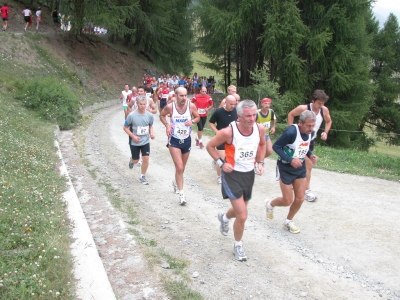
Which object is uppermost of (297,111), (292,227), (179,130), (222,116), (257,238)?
(297,111)

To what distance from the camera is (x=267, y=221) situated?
679 cm

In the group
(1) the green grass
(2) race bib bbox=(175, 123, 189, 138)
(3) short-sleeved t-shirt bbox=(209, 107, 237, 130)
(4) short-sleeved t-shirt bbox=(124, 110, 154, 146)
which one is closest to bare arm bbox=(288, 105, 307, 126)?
(3) short-sleeved t-shirt bbox=(209, 107, 237, 130)

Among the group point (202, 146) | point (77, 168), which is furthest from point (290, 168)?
point (202, 146)

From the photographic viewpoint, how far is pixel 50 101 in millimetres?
16500

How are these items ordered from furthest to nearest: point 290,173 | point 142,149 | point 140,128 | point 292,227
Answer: point 142,149 → point 140,128 → point 292,227 → point 290,173

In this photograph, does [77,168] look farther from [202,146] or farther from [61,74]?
[61,74]

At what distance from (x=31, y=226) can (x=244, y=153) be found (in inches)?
113

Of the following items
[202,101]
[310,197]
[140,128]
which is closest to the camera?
[310,197]

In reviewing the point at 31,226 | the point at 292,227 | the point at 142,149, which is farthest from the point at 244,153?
the point at 142,149

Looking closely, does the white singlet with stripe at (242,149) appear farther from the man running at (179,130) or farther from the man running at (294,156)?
the man running at (179,130)

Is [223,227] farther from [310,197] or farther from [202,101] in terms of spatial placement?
[202,101]

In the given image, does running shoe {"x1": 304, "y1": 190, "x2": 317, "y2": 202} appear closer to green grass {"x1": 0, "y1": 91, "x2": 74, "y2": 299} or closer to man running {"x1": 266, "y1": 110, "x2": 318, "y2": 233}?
man running {"x1": 266, "y1": 110, "x2": 318, "y2": 233}

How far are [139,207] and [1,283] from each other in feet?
12.3

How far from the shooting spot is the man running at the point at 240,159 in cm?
503
